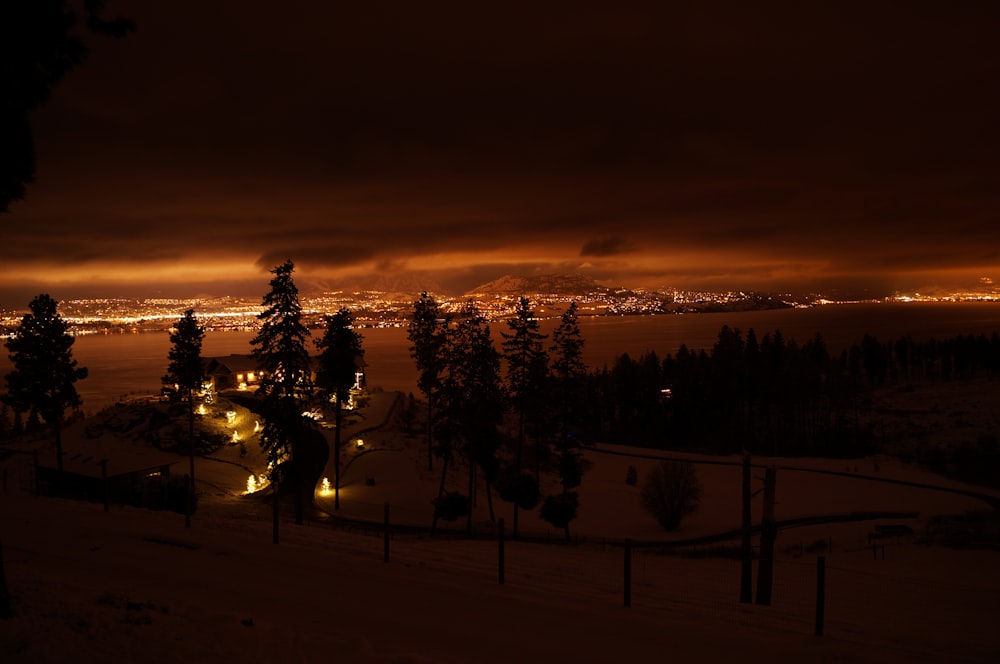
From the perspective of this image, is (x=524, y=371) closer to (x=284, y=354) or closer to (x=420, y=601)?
(x=284, y=354)

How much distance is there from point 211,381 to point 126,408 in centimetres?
881

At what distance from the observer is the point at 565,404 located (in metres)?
33.0

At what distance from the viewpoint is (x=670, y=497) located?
2759cm

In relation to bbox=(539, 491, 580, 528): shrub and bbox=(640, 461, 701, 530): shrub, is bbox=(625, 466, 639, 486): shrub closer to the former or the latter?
bbox=(640, 461, 701, 530): shrub

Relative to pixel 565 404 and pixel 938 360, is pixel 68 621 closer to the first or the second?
pixel 565 404

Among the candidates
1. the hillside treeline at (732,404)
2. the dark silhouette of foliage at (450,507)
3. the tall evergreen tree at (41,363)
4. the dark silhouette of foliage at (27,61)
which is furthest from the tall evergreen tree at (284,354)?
A: the hillside treeline at (732,404)

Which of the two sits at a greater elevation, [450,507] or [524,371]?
[524,371]

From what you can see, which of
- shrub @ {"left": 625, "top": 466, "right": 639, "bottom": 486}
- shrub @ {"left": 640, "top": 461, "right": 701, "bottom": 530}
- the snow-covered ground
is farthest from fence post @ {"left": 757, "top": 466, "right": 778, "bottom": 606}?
shrub @ {"left": 625, "top": 466, "right": 639, "bottom": 486}

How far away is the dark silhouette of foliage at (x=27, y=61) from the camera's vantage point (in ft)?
19.1

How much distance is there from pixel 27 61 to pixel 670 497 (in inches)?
1060

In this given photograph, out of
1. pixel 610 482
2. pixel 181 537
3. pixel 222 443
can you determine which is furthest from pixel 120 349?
pixel 181 537

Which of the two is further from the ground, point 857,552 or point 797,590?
point 797,590

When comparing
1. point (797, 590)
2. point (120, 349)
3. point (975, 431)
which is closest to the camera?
point (797, 590)

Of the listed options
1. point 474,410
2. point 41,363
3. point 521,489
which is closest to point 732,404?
point 474,410
